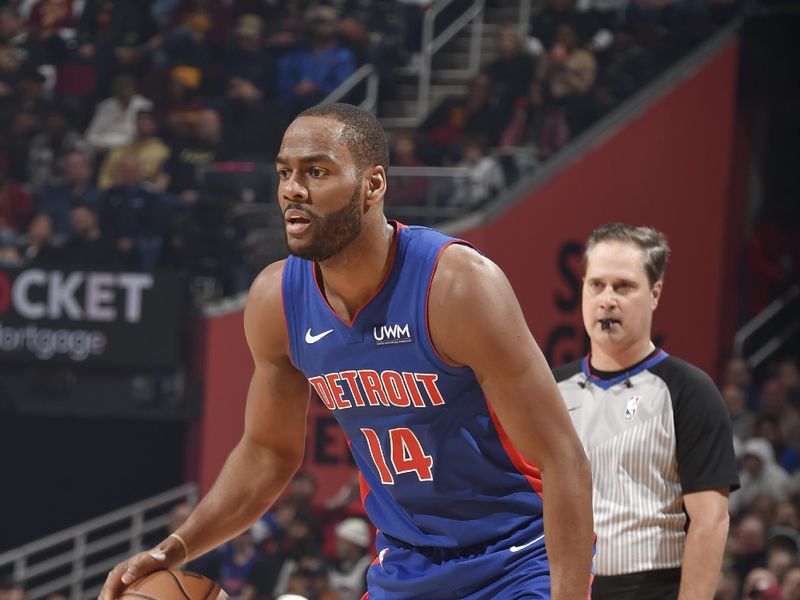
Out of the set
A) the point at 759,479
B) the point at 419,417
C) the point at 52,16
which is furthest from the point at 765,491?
the point at 52,16

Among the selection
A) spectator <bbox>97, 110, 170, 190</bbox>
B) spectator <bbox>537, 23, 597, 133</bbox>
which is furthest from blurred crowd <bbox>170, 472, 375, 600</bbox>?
spectator <bbox>537, 23, 597, 133</bbox>

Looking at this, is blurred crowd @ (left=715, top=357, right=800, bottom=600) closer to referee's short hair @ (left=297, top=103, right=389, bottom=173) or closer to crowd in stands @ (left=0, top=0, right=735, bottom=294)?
crowd in stands @ (left=0, top=0, right=735, bottom=294)

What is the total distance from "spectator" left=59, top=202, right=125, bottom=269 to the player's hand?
7297 mm

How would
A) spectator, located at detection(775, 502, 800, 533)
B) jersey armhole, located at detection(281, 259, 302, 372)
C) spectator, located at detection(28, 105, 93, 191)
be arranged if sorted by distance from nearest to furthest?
jersey armhole, located at detection(281, 259, 302, 372) → spectator, located at detection(775, 502, 800, 533) → spectator, located at detection(28, 105, 93, 191)

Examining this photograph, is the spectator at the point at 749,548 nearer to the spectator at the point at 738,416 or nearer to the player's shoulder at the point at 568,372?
the spectator at the point at 738,416

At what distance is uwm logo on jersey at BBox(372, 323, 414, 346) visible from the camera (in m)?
2.98

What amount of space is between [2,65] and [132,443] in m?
4.12

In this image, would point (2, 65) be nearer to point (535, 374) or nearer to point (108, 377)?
point (108, 377)

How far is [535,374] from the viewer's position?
283 cm

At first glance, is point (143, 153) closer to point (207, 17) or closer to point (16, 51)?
point (207, 17)

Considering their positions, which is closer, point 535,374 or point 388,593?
point 535,374

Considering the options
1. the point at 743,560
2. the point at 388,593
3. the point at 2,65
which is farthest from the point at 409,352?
the point at 2,65

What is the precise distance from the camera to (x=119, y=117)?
12375 millimetres

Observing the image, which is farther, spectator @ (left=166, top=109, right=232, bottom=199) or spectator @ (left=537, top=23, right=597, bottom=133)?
spectator @ (left=166, top=109, right=232, bottom=199)
